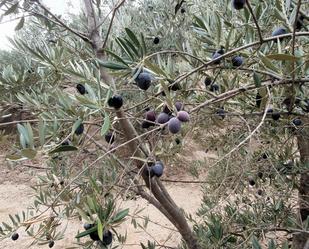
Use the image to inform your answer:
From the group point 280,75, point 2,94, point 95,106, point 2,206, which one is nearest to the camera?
point 95,106

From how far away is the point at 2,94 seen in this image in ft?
5.04

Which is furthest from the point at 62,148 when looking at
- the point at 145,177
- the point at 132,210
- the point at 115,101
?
the point at 132,210

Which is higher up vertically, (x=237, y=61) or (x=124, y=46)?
(x=124, y=46)

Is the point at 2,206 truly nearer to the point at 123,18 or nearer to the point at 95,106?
the point at 123,18

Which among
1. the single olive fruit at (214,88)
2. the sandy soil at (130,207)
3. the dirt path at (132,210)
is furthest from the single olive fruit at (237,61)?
the dirt path at (132,210)

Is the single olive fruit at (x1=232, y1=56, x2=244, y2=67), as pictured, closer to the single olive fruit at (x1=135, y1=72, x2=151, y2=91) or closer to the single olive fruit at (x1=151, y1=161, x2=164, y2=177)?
the single olive fruit at (x1=135, y1=72, x2=151, y2=91)

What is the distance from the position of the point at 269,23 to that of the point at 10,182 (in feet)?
21.8

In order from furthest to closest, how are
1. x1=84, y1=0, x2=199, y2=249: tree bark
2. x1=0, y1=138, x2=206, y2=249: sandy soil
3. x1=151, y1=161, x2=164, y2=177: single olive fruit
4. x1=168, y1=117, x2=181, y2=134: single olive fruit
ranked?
1. x1=0, y1=138, x2=206, y2=249: sandy soil
2. x1=84, y1=0, x2=199, y2=249: tree bark
3. x1=151, y1=161, x2=164, y2=177: single olive fruit
4. x1=168, y1=117, x2=181, y2=134: single olive fruit

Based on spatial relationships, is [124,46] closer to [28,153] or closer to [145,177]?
[28,153]

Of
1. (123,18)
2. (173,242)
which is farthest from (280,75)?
(173,242)

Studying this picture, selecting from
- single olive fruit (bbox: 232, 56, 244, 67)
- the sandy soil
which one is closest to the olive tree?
single olive fruit (bbox: 232, 56, 244, 67)

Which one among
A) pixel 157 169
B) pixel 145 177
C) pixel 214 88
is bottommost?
pixel 145 177

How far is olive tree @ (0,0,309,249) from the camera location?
2.81 feet

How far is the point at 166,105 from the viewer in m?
0.90
